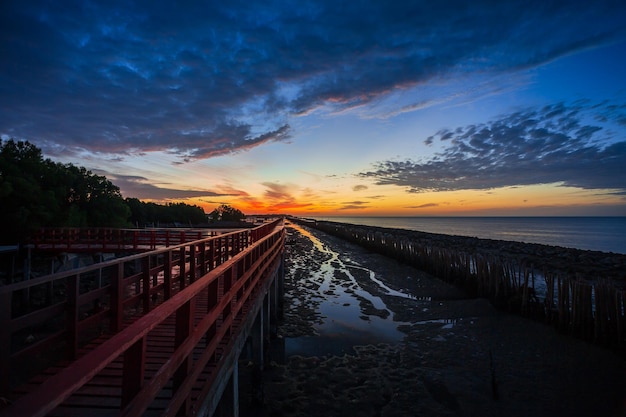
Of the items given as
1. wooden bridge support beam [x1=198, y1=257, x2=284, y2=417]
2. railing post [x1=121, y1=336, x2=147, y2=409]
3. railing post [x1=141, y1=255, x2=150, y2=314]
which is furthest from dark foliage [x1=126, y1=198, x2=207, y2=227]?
railing post [x1=121, y1=336, x2=147, y2=409]

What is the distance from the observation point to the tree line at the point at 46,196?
756 inches

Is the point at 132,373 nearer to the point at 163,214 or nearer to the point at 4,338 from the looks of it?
the point at 4,338

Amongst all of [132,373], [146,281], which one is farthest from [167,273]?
[132,373]

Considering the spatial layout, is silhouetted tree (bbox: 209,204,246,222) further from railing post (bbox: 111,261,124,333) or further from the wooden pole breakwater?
railing post (bbox: 111,261,124,333)

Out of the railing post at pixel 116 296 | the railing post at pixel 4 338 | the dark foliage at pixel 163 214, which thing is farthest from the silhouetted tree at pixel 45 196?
the dark foliage at pixel 163 214

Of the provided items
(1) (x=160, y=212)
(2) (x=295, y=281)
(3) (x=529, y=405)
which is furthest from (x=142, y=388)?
Answer: (1) (x=160, y=212)

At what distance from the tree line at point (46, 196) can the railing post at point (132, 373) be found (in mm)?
23019

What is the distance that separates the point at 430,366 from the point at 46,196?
26.0 m

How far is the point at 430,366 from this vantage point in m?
8.35

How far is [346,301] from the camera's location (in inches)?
579

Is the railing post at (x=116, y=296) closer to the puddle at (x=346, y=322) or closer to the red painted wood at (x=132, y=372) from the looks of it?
the red painted wood at (x=132, y=372)

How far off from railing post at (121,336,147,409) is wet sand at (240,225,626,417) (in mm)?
5215

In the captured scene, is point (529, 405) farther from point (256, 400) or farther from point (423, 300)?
point (423, 300)

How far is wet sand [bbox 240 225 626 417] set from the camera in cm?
663
